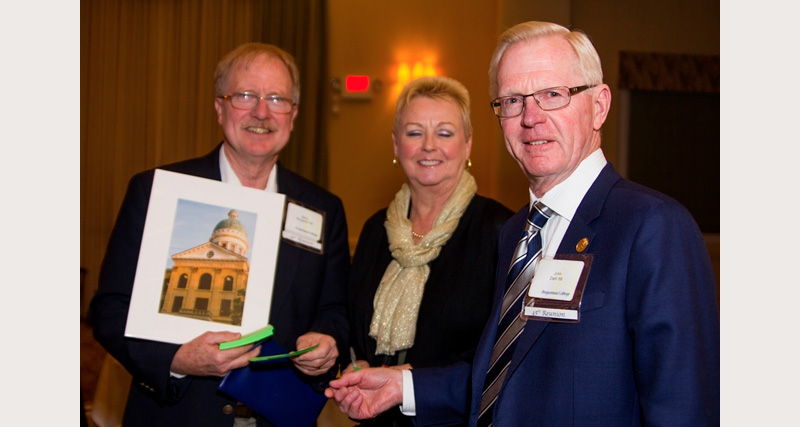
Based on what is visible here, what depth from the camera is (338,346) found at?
101 inches

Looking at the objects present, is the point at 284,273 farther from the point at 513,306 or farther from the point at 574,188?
the point at 574,188

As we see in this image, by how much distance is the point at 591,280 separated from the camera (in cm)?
150

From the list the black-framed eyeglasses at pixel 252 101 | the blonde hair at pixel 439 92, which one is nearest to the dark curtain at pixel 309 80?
the blonde hair at pixel 439 92

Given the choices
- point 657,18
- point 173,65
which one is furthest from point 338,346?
point 657,18

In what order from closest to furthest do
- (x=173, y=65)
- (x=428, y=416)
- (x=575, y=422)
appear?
(x=575, y=422), (x=428, y=416), (x=173, y=65)

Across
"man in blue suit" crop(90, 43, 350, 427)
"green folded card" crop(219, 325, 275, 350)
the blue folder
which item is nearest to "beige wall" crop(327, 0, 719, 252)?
"man in blue suit" crop(90, 43, 350, 427)

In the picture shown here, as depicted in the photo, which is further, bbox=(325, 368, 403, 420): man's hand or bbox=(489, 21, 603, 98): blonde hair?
bbox=(325, 368, 403, 420): man's hand

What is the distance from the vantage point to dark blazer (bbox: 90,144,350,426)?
7.42 feet

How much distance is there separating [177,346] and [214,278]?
0.25 meters

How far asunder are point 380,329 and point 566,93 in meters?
1.23

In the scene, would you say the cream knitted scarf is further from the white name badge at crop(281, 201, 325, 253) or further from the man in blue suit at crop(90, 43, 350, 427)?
the white name badge at crop(281, 201, 325, 253)

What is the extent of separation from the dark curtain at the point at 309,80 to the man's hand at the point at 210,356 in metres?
6.51

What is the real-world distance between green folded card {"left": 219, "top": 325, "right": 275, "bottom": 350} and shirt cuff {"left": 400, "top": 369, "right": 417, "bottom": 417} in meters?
0.46

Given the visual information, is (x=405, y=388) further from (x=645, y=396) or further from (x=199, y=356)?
(x=645, y=396)
